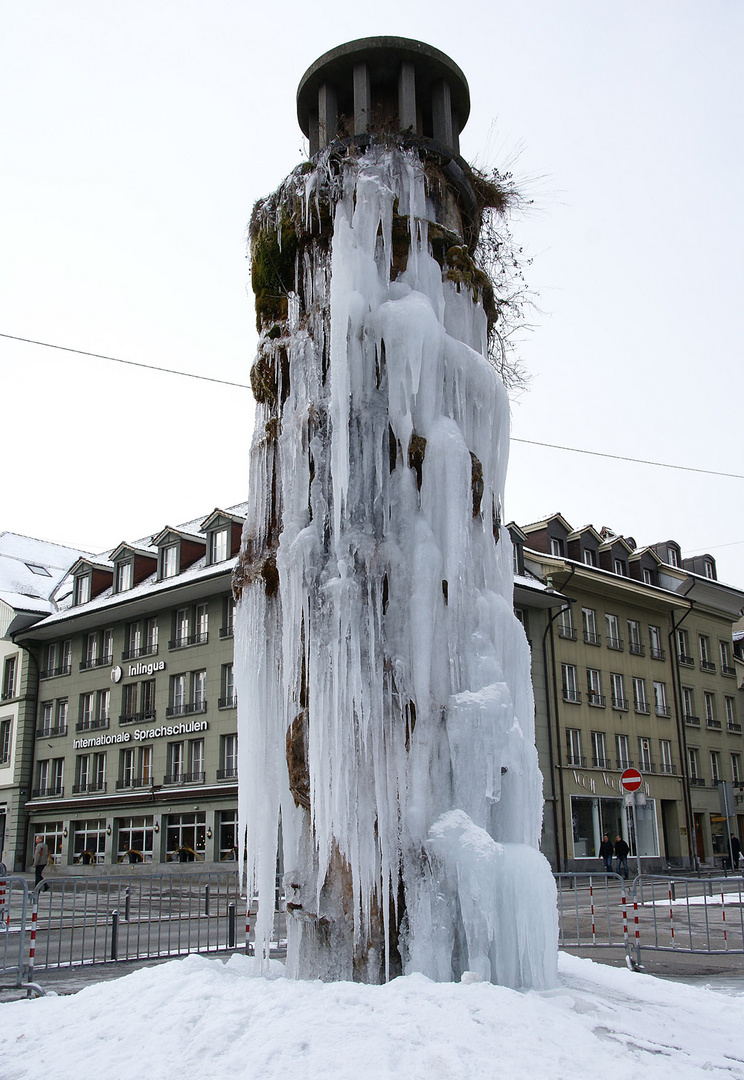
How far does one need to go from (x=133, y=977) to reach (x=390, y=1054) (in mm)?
2529

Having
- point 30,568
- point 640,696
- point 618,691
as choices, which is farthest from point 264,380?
point 30,568

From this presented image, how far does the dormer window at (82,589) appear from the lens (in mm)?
43781

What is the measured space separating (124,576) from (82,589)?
8.76 feet

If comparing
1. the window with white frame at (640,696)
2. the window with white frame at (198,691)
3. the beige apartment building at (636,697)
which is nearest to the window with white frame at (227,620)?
the window with white frame at (198,691)

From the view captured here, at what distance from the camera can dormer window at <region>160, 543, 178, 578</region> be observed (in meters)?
40.2

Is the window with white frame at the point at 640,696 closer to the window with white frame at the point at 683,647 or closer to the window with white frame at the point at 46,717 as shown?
the window with white frame at the point at 683,647

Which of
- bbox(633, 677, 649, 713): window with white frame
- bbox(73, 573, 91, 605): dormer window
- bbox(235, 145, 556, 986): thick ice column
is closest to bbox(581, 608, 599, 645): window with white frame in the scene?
bbox(633, 677, 649, 713): window with white frame

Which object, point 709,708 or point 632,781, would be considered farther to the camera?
point 709,708

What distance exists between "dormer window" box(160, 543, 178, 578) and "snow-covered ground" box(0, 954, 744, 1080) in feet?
110

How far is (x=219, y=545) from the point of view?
38.5 metres

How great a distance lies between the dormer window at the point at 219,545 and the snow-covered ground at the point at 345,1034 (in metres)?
31.1

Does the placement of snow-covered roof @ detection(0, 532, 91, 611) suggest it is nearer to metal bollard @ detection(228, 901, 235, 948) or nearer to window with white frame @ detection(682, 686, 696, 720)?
window with white frame @ detection(682, 686, 696, 720)

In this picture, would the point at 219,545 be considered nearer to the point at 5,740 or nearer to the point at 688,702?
the point at 5,740

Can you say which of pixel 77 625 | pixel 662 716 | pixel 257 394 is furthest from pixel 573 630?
pixel 257 394
